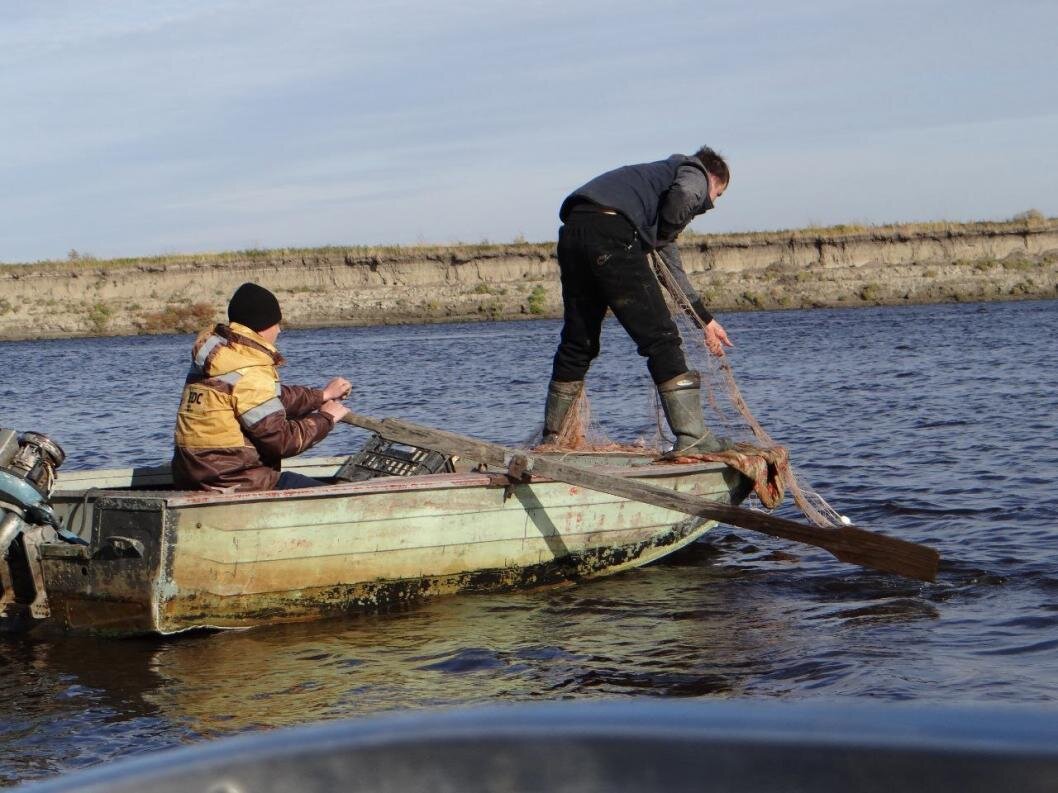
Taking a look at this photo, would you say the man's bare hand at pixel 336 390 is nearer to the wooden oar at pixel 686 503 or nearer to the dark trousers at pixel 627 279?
the wooden oar at pixel 686 503

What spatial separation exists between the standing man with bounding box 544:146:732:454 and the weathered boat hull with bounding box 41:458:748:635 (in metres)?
0.55

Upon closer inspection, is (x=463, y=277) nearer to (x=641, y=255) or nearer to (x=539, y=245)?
(x=539, y=245)

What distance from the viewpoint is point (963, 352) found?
854 inches

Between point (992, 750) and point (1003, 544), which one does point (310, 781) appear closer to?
point (992, 750)

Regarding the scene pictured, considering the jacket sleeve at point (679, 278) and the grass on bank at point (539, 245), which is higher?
the grass on bank at point (539, 245)

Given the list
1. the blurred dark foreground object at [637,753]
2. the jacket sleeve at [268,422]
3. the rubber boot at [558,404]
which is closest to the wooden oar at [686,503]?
the jacket sleeve at [268,422]

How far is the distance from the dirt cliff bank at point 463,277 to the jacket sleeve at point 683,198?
32702 millimetres

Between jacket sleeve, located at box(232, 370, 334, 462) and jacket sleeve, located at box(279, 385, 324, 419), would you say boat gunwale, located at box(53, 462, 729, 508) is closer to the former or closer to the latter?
jacket sleeve, located at box(232, 370, 334, 462)

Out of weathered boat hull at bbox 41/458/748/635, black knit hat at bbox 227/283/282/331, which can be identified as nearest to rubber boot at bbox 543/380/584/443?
weathered boat hull at bbox 41/458/748/635

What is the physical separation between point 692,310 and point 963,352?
14802 mm

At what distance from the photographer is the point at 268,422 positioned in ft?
21.0

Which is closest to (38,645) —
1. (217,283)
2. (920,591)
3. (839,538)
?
(839,538)

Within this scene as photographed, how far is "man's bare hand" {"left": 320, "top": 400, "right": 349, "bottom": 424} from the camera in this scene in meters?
6.71

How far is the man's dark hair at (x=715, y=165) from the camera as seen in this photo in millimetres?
8062
